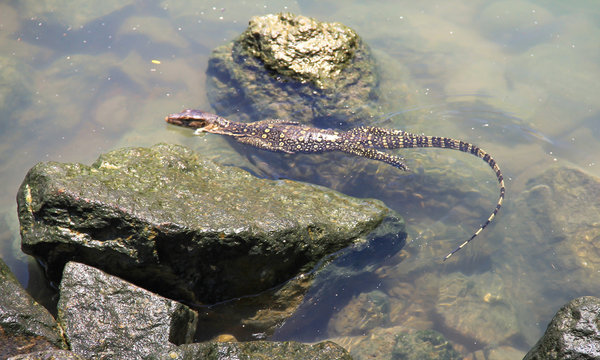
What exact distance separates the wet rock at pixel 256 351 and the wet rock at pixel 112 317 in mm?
206

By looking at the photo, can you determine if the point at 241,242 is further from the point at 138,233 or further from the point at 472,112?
the point at 472,112

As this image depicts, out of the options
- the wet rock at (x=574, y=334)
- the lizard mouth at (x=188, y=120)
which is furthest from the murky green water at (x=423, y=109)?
the wet rock at (x=574, y=334)

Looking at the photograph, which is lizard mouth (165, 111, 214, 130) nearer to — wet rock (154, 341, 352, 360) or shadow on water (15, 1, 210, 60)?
shadow on water (15, 1, 210, 60)

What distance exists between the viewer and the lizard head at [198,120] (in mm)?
8234

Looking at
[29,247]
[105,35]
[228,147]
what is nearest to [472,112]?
[228,147]

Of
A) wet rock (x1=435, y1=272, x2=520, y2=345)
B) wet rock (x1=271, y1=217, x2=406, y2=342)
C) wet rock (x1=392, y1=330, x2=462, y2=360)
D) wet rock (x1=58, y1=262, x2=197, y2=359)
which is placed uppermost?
wet rock (x1=58, y1=262, x2=197, y2=359)

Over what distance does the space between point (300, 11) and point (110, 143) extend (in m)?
6.74

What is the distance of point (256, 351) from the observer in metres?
4.12

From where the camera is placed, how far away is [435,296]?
7.24 metres

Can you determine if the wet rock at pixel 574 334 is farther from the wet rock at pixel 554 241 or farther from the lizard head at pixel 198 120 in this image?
the lizard head at pixel 198 120

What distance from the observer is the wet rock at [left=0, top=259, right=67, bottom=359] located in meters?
3.84

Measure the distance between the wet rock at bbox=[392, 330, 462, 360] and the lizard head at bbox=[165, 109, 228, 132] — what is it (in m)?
5.44

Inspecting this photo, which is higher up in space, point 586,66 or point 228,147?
point 586,66

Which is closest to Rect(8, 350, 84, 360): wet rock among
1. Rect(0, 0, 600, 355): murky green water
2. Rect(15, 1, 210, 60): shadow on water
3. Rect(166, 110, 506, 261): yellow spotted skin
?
Rect(0, 0, 600, 355): murky green water
